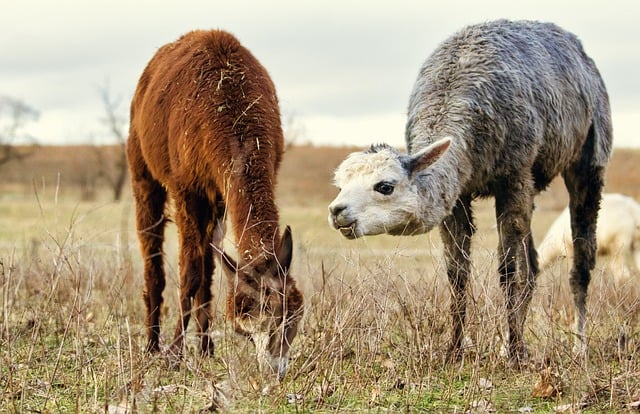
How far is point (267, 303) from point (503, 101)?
2.49 meters

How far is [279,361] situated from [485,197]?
2.59 m

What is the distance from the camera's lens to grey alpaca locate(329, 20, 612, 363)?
580 centimetres

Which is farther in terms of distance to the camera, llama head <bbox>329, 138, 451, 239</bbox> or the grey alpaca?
the grey alpaca

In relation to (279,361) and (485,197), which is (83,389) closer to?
(279,361)

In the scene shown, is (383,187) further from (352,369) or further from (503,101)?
(503,101)

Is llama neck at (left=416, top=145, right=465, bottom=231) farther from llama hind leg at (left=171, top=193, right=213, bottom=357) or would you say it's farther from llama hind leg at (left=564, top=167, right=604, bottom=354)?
llama hind leg at (left=564, top=167, right=604, bottom=354)

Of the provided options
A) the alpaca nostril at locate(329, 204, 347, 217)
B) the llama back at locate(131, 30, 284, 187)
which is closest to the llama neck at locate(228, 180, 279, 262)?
the llama back at locate(131, 30, 284, 187)

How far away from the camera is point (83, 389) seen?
209 inches

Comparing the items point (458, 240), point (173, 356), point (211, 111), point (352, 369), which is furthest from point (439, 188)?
point (173, 356)

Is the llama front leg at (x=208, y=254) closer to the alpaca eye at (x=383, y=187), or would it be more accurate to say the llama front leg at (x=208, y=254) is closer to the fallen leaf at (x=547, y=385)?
the alpaca eye at (x=383, y=187)

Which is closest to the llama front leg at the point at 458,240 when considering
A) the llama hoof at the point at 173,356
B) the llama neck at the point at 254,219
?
the llama neck at the point at 254,219

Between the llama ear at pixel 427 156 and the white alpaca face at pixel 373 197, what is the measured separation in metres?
0.06

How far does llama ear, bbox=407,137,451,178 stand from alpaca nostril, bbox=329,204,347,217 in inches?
25.0

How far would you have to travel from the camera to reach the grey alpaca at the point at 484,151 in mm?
5801
